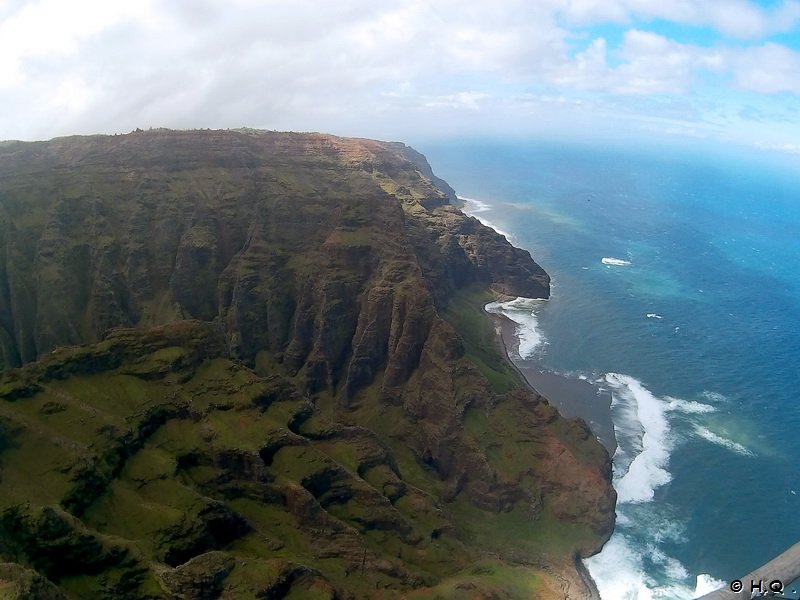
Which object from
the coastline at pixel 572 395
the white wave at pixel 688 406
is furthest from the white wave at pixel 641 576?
the white wave at pixel 688 406

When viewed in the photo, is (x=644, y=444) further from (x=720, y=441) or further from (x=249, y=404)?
(x=249, y=404)

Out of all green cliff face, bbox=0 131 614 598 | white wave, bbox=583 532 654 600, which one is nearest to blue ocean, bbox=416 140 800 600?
white wave, bbox=583 532 654 600

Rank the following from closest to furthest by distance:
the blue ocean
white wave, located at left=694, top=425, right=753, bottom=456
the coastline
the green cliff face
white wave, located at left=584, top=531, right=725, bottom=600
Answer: the green cliff face
white wave, located at left=584, top=531, right=725, bottom=600
the blue ocean
white wave, located at left=694, top=425, right=753, bottom=456
the coastline

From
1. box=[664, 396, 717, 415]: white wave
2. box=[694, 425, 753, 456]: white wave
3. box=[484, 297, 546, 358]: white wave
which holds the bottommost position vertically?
box=[694, 425, 753, 456]: white wave

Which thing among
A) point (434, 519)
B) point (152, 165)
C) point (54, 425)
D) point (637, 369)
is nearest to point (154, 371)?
point (54, 425)

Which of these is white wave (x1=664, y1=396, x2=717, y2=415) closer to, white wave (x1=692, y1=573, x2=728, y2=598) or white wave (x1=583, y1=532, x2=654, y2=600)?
white wave (x1=583, y1=532, x2=654, y2=600)

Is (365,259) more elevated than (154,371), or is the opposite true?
(365,259)

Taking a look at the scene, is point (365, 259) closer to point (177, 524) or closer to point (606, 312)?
point (177, 524)
